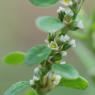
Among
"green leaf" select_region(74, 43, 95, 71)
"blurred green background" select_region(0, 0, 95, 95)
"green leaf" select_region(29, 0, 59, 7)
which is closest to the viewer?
"green leaf" select_region(29, 0, 59, 7)

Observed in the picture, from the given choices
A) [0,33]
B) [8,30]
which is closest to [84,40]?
[0,33]

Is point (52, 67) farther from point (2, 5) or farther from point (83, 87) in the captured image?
point (2, 5)

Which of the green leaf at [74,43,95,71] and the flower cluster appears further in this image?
the green leaf at [74,43,95,71]

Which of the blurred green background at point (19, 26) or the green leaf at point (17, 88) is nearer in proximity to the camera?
the green leaf at point (17, 88)

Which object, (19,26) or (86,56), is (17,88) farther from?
(19,26)

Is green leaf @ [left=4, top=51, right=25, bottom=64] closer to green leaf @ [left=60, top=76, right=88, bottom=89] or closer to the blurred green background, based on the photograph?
green leaf @ [left=60, top=76, right=88, bottom=89]

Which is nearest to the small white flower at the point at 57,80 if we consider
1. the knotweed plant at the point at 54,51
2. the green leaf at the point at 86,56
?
the knotweed plant at the point at 54,51

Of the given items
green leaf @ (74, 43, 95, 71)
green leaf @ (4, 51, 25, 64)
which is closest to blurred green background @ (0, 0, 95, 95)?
green leaf @ (74, 43, 95, 71)

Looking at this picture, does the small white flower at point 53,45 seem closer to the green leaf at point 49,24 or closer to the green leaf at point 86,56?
the green leaf at point 49,24
